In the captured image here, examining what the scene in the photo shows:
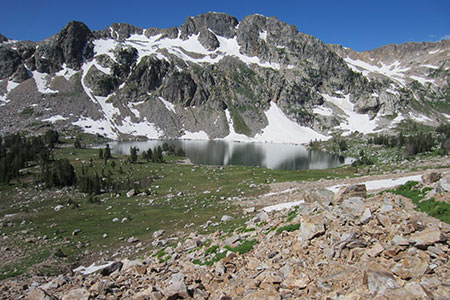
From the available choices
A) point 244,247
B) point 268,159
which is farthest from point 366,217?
point 268,159

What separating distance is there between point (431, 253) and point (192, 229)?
67.9 feet

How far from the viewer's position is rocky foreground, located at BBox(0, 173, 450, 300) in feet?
27.3

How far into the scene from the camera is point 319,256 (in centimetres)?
1090

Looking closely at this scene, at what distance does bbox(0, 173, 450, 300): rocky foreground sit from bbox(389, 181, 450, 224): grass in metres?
0.44

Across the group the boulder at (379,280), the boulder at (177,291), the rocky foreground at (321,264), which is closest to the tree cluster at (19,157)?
the rocky foreground at (321,264)

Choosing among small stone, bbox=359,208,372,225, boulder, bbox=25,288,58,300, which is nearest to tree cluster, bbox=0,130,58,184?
boulder, bbox=25,288,58,300

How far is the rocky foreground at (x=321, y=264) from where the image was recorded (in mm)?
8329

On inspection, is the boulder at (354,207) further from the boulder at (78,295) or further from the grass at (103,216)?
the boulder at (78,295)

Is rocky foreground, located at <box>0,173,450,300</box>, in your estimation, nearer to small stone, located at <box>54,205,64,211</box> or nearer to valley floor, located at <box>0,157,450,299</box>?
valley floor, located at <box>0,157,450,299</box>

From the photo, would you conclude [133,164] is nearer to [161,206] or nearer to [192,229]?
[161,206]

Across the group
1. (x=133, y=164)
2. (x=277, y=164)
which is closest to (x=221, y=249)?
(x=133, y=164)

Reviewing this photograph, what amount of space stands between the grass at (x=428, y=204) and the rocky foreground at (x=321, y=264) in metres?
0.44

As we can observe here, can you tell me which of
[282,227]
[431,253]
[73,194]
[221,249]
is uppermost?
[431,253]

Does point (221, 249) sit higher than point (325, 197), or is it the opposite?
point (325, 197)
